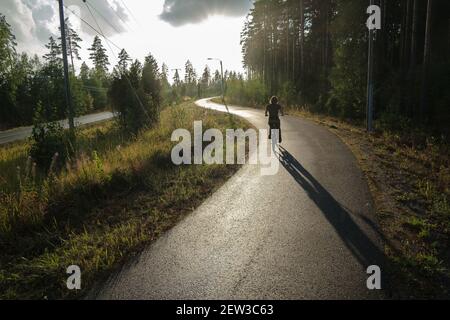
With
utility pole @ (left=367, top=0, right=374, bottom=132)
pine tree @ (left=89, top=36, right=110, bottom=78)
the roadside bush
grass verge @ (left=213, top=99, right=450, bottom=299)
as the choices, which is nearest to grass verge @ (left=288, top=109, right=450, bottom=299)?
grass verge @ (left=213, top=99, right=450, bottom=299)

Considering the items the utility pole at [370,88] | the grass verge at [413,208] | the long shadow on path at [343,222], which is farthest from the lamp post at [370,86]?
the long shadow on path at [343,222]

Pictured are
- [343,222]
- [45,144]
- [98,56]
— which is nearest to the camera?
[343,222]

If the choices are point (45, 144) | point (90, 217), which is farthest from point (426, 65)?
point (45, 144)

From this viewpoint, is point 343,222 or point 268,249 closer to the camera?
point 268,249

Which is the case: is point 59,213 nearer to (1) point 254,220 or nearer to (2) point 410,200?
(1) point 254,220

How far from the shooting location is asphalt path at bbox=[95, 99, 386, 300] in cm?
362

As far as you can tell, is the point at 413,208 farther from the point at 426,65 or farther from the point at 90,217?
the point at 426,65

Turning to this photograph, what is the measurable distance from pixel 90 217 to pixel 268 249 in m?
3.81

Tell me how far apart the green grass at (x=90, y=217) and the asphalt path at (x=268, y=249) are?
429mm

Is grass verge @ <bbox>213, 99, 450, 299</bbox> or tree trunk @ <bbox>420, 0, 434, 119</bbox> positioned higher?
tree trunk @ <bbox>420, 0, 434, 119</bbox>

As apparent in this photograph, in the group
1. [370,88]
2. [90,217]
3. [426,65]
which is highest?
[426,65]

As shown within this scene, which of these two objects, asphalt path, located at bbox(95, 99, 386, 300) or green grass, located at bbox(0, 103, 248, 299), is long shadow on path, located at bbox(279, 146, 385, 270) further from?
green grass, located at bbox(0, 103, 248, 299)

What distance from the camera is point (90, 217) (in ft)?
20.7

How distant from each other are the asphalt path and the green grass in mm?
429
